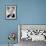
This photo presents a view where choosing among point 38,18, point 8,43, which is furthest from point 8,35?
point 38,18

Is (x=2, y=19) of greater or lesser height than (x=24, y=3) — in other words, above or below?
below

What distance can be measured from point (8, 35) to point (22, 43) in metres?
0.56

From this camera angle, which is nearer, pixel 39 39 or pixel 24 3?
pixel 39 39

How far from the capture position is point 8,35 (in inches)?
175

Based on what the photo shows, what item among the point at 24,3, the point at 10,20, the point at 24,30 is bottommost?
the point at 24,30

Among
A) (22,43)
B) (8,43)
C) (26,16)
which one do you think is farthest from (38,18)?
(8,43)

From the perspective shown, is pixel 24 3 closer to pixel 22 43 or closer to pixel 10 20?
pixel 10 20

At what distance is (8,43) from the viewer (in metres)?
4.38

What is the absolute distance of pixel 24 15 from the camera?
4.48 meters

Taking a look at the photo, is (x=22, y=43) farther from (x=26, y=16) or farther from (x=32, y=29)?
(x=26, y=16)

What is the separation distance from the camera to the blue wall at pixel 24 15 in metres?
4.47

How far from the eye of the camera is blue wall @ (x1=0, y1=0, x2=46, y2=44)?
14.7 feet

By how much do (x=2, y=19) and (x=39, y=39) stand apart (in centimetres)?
137

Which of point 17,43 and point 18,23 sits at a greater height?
point 18,23
